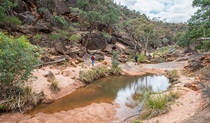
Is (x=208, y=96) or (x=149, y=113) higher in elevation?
(x=208, y=96)

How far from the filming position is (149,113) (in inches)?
244

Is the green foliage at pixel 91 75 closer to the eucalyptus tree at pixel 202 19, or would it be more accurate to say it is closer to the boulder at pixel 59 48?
the boulder at pixel 59 48

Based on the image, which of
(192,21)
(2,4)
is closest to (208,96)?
(192,21)

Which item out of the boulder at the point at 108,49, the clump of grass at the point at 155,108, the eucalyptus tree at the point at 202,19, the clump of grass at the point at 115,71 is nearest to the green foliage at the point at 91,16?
the boulder at the point at 108,49

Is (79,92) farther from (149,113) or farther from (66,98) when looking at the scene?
(149,113)

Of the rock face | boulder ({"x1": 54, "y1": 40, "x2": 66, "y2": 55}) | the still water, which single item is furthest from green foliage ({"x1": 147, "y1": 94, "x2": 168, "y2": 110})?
the rock face

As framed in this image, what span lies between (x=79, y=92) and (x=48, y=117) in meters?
4.14

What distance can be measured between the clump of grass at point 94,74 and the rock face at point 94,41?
11.0m

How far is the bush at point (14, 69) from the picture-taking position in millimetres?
6887

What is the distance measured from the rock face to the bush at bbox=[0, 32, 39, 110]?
19.5m

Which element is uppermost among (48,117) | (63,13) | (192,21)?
(63,13)

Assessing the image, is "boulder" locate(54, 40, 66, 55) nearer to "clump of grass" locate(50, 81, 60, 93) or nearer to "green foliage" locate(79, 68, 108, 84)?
"green foliage" locate(79, 68, 108, 84)

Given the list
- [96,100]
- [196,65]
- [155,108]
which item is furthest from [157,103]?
[196,65]

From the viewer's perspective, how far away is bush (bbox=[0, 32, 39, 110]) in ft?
22.6
